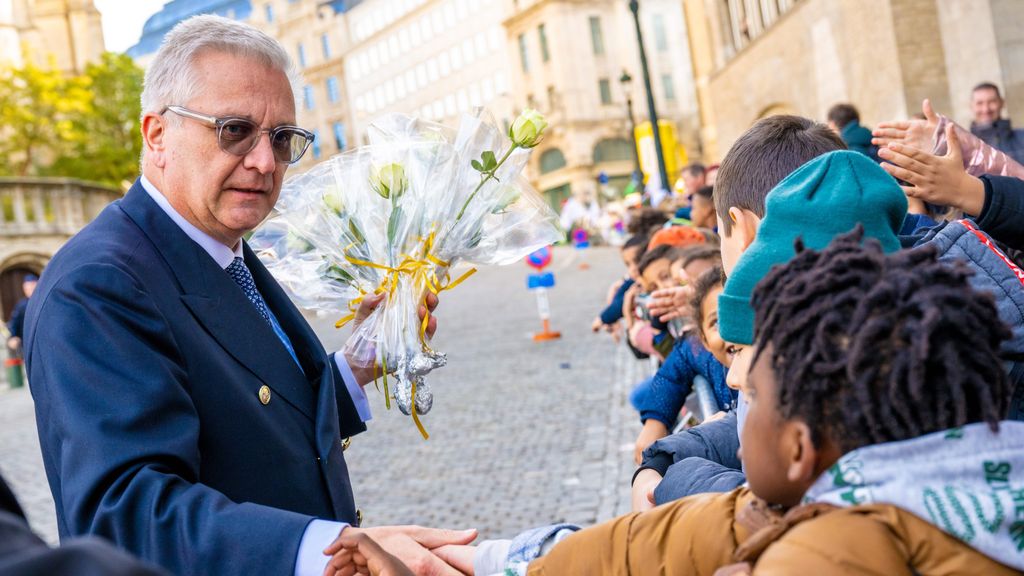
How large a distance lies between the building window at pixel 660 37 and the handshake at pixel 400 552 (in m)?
80.4

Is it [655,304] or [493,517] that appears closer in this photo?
[655,304]

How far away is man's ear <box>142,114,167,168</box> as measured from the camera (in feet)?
9.39

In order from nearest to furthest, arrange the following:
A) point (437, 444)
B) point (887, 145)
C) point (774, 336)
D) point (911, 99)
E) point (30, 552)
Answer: point (30, 552) → point (774, 336) → point (887, 145) → point (437, 444) → point (911, 99)

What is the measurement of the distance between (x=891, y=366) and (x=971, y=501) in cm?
24

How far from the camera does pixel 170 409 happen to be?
7.73ft

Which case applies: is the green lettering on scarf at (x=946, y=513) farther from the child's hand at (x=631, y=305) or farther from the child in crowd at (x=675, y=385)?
the child's hand at (x=631, y=305)

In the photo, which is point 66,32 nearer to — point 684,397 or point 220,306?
point 684,397

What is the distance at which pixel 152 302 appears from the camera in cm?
249

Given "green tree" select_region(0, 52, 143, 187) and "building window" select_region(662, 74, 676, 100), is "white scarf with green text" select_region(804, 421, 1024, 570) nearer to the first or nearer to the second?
"green tree" select_region(0, 52, 143, 187)

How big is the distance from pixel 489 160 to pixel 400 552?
158 cm

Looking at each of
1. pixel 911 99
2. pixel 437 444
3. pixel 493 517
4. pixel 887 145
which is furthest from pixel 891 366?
pixel 911 99

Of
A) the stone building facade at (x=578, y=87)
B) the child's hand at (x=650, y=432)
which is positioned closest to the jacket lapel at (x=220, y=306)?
the child's hand at (x=650, y=432)

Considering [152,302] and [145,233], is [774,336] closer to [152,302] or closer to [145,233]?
[152,302]

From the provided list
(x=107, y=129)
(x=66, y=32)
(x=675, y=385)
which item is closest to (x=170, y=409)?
(x=675, y=385)
